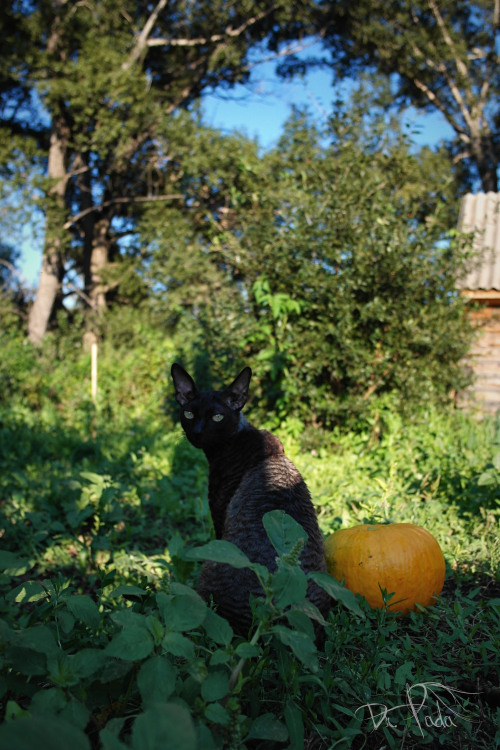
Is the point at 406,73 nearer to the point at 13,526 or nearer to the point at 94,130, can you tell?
the point at 94,130

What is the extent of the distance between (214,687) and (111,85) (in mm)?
13996

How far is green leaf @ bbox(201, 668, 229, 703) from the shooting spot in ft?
3.65

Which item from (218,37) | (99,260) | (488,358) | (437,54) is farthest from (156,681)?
(437,54)

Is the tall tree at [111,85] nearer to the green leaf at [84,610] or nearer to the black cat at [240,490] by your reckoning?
the black cat at [240,490]

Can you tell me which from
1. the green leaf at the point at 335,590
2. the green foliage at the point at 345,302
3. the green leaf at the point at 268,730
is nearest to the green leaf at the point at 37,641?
the green leaf at the point at 268,730

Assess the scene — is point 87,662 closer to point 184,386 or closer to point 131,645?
point 131,645

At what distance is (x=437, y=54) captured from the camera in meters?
17.9

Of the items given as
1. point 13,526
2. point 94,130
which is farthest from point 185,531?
point 94,130

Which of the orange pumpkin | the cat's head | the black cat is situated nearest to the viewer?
the black cat

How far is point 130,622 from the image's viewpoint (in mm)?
1212

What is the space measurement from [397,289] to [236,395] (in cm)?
432

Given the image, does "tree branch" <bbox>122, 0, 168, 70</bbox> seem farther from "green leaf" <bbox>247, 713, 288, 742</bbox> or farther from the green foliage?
"green leaf" <bbox>247, 713, 288, 742</bbox>

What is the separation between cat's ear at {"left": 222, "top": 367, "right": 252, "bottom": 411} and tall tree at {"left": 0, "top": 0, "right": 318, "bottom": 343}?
438 inches

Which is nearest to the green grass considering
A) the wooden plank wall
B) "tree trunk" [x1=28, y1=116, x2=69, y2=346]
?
the wooden plank wall
